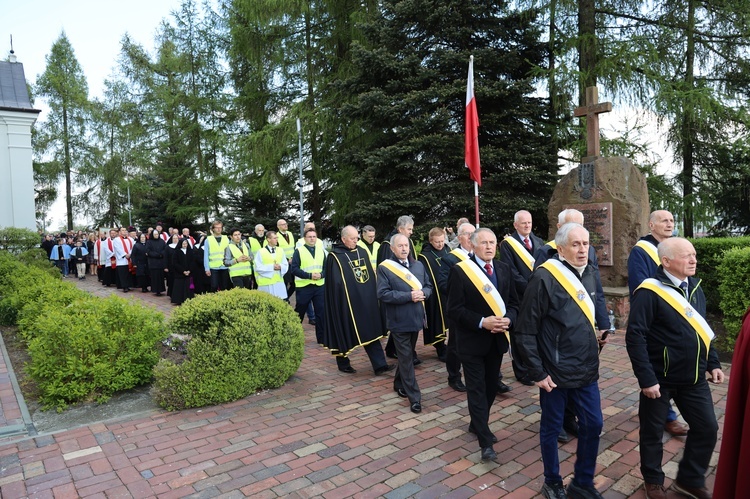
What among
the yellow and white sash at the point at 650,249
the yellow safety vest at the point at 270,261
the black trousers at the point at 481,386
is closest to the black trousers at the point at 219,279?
the yellow safety vest at the point at 270,261

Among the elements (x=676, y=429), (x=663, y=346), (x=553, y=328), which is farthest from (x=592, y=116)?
(x=553, y=328)

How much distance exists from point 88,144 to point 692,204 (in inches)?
1416

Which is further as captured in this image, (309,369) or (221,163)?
(221,163)

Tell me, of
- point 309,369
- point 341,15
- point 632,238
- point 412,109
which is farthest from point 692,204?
point 341,15

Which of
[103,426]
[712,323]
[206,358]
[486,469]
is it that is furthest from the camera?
[712,323]

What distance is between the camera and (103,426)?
177 inches

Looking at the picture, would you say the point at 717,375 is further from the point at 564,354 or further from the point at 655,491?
the point at 564,354

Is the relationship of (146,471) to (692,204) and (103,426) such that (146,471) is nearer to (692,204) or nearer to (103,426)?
(103,426)

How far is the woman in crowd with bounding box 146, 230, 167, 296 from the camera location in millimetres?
13929

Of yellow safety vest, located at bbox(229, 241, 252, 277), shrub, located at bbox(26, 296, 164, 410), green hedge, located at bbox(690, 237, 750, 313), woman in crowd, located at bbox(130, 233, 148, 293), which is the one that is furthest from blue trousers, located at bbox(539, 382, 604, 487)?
woman in crowd, located at bbox(130, 233, 148, 293)

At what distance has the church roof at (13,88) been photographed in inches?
799

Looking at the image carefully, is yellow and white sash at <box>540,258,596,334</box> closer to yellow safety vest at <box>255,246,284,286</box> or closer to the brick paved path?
the brick paved path

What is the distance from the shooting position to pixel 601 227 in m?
8.48

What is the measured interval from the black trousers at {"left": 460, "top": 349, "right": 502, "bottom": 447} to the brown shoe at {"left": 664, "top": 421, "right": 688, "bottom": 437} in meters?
1.55
